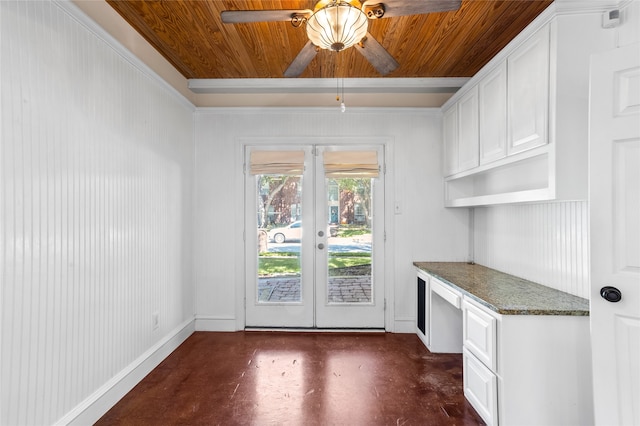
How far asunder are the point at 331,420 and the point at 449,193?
247 centimetres

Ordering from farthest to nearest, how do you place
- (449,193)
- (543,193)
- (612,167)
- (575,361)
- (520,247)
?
(449,193) < (520,247) < (543,193) < (575,361) < (612,167)

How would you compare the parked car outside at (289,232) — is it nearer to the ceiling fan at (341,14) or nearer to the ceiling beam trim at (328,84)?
the ceiling beam trim at (328,84)

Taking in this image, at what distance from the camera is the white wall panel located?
3.39 m

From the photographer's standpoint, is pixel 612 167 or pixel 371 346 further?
pixel 371 346

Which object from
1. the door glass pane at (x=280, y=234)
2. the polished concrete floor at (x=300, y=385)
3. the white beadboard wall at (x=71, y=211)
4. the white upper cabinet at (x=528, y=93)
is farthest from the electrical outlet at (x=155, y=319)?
the white upper cabinet at (x=528, y=93)

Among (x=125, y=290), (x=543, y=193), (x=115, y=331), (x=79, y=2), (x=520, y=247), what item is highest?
(x=79, y=2)

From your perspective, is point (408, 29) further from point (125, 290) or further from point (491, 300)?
point (125, 290)

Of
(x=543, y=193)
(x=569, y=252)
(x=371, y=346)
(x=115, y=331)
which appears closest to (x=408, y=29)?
(x=543, y=193)

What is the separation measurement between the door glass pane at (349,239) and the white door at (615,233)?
2.07m

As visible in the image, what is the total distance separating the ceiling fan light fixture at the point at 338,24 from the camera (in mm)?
1481

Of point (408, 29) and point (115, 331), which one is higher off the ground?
point (408, 29)

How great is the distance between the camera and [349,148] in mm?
3432

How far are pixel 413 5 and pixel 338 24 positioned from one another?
38cm

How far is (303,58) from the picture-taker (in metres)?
1.87
